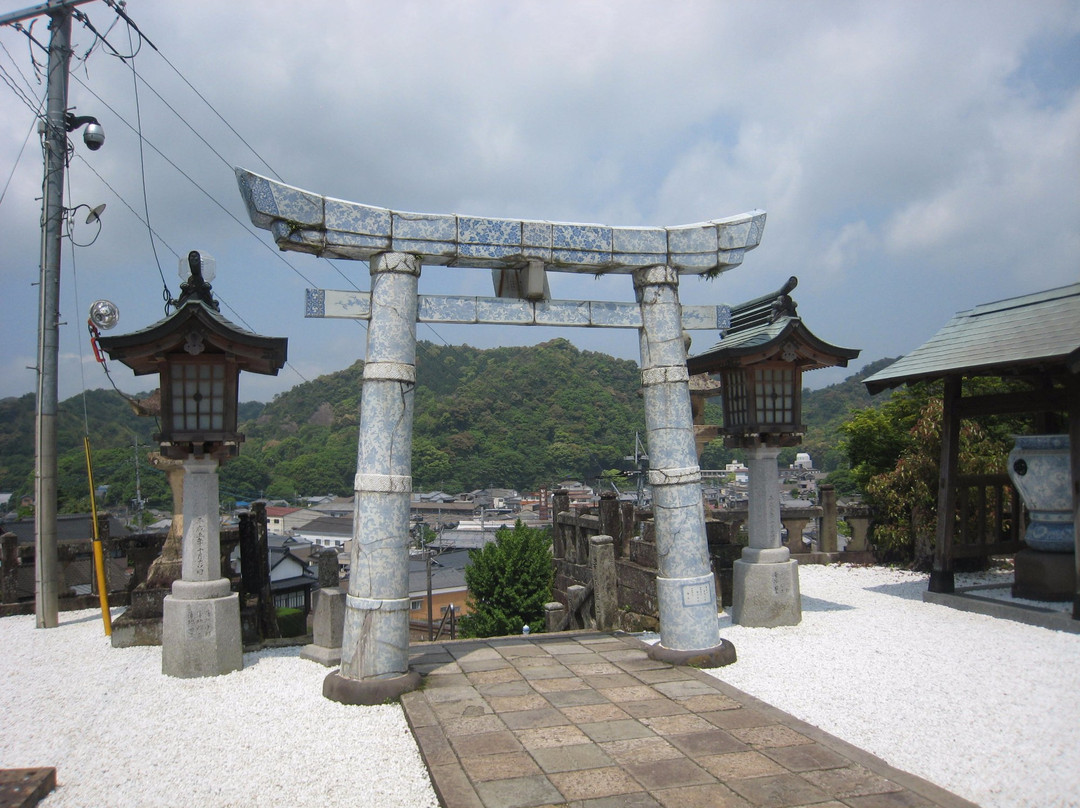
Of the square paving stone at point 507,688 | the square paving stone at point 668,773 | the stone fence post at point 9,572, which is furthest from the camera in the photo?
the stone fence post at point 9,572

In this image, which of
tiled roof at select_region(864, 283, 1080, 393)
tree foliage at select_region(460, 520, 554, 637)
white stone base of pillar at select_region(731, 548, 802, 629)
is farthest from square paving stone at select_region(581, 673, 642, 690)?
tree foliage at select_region(460, 520, 554, 637)

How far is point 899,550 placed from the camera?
1240 cm

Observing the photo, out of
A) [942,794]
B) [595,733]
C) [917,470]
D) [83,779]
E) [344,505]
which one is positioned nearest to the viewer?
A: [942,794]

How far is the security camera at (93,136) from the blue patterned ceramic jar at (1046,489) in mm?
12758

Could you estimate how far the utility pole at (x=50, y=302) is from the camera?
29.9 ft

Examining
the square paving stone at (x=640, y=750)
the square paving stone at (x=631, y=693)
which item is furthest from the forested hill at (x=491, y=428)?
the square paving stone at (x=640, y=750)

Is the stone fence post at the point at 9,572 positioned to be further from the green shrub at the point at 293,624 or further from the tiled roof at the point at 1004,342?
the tiled roof at the point at 1004,342

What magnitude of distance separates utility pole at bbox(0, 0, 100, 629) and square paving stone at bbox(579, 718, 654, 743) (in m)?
7.64

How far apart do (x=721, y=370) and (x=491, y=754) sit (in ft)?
18.8

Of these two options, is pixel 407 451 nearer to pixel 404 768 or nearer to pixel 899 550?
pixel 404 768

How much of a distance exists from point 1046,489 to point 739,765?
21.3 feet

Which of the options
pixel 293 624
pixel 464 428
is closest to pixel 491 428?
pixel 464 428

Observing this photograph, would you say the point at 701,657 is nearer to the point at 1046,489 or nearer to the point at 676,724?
the point at 676,724

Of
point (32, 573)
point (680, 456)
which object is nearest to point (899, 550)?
point (680, 456)
